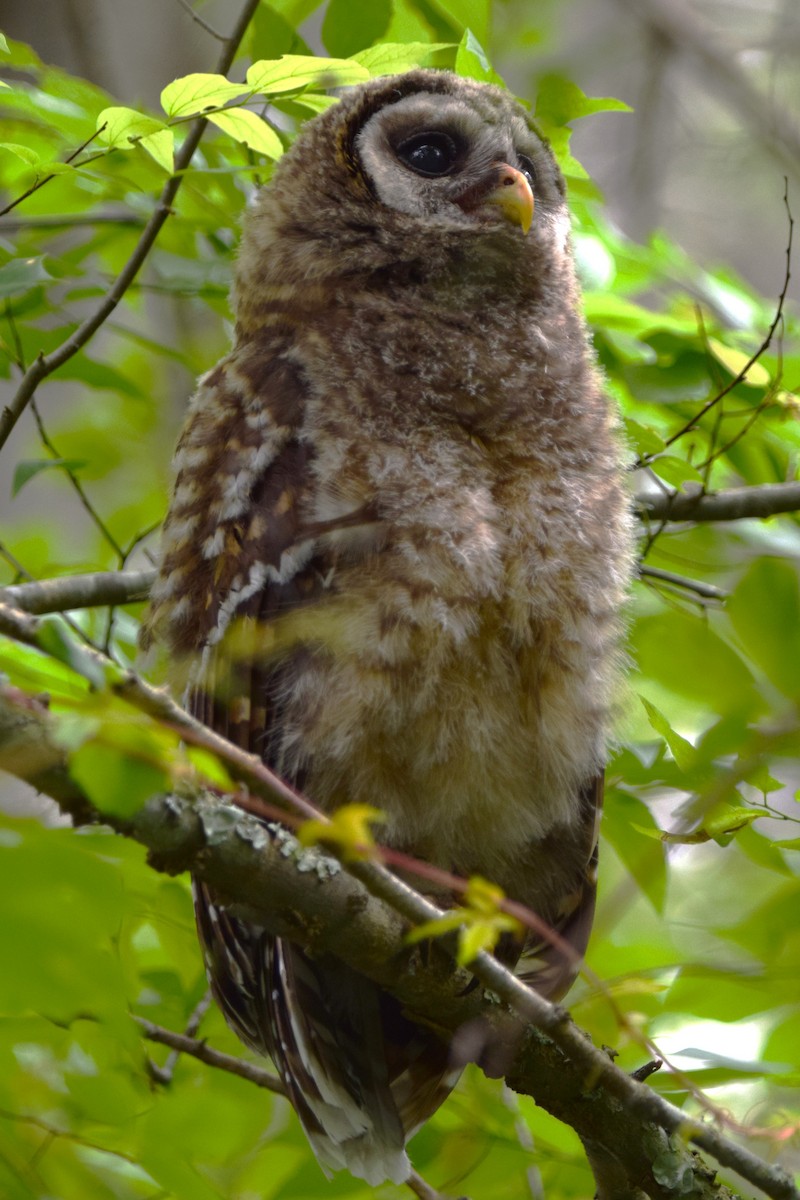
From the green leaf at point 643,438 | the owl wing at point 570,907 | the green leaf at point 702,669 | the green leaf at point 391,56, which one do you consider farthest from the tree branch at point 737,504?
the green leaf at point 702,669

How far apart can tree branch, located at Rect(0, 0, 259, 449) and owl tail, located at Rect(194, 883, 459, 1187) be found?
2.85ft

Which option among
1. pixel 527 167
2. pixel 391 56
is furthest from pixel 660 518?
pixel 391 56

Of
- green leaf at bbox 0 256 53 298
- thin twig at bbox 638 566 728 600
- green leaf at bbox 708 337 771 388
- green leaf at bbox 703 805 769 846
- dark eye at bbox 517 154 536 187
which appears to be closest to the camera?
green leaf at bbox 703 805 769 846

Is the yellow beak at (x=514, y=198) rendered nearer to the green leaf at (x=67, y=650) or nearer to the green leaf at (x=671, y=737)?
the green leaf at (x=671, y=737)

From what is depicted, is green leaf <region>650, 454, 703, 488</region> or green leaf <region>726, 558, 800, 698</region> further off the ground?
green leaf <region>650, 454, 703, 488</region>

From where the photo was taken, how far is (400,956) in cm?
172

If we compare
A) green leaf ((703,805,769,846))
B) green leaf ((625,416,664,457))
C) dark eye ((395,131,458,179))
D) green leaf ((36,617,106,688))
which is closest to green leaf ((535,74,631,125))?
dark eye ((395,131,458,179))

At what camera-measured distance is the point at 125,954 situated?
1.96m

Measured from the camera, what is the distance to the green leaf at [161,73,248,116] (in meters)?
1.89

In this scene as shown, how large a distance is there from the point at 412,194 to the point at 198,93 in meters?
0.77

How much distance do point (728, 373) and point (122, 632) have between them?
4.30 ft

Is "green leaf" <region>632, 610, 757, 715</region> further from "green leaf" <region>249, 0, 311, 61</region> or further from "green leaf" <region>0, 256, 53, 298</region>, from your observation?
"green leaf" <region>249, 0, 311, 61</region>

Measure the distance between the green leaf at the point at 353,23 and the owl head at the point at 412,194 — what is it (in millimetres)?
273

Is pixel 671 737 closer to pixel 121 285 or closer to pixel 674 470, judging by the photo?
pixel 674 470
